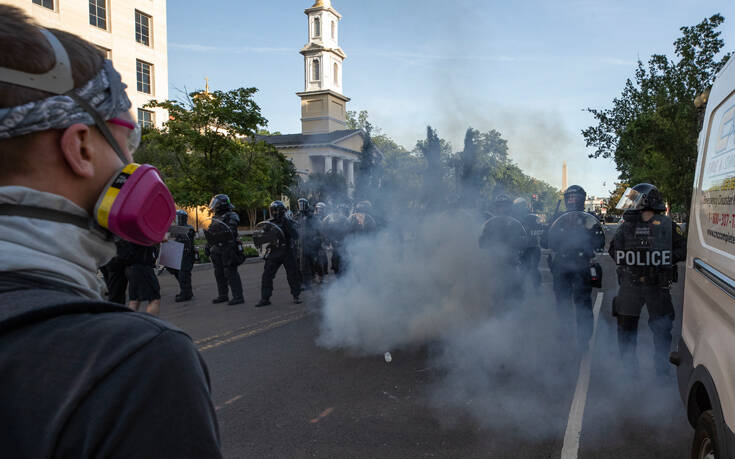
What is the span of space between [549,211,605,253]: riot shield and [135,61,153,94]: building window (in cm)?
2898

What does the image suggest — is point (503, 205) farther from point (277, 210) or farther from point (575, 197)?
point (277, 210)

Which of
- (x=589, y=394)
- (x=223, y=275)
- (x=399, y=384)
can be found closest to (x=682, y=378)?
(x=589, y=394)

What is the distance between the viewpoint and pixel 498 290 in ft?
20.3

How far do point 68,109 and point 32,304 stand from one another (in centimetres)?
33

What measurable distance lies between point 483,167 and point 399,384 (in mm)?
7630

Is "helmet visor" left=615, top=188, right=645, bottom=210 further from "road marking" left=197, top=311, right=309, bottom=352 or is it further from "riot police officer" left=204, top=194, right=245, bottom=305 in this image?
"riot police officer" left=204, top=194, right=245, bottom=305

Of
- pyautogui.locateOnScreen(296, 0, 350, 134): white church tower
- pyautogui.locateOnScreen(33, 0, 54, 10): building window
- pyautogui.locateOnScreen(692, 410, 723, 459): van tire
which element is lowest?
pyautogui.locateOnScreen(692, 410, 723, 459): van tire

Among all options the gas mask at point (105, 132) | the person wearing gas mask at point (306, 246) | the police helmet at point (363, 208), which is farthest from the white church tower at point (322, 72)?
the gas mask at point (105, 132)

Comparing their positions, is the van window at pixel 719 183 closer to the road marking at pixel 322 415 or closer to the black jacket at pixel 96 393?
the black jacket at pixel 96 393

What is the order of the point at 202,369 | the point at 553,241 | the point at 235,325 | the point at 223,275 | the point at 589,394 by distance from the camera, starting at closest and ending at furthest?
the point at 202,369, the point at 589,394, the point at 553,241, the point at 235,325, the point at 223,275

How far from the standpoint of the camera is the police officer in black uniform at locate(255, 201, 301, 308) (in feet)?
29.2

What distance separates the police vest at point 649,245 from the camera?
14.7ft

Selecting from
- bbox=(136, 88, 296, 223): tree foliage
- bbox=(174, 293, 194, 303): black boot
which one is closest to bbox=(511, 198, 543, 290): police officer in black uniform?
bbox=(174, 293, 194, 303): black boot

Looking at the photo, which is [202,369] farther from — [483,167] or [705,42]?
[705,42]
